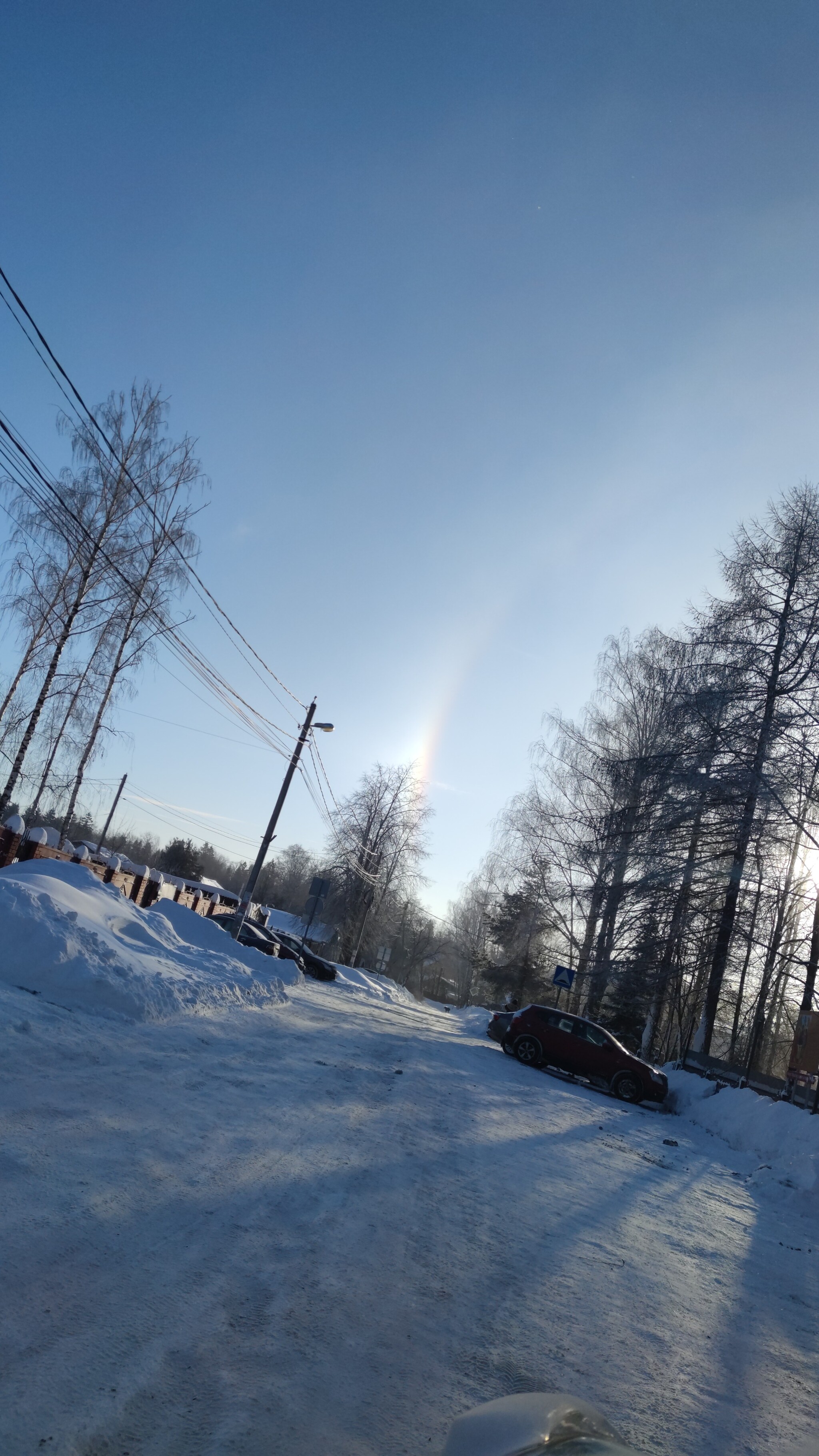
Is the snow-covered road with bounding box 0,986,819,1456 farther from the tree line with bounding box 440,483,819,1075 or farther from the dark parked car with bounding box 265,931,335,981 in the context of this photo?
the dark parked car with bounding box 265,931,335,981

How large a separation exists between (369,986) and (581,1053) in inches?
749

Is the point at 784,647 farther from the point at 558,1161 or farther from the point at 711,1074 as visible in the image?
the point at 558,1161

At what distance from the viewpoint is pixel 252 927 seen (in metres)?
26.5

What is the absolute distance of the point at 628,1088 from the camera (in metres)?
17.5

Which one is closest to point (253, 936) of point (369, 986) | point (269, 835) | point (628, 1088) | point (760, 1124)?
point (269, 835)

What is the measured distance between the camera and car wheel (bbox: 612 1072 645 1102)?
17.5 meters

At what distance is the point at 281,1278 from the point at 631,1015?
113 ft

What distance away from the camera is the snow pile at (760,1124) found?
11.5 meters

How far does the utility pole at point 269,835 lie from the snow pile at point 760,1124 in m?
11.6

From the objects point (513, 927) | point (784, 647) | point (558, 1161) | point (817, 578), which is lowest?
point (558, 1161)

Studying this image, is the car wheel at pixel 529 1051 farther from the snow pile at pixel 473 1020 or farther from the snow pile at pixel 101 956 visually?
the snow pile at pixel 473 1020

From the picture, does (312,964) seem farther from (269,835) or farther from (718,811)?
(718,811)

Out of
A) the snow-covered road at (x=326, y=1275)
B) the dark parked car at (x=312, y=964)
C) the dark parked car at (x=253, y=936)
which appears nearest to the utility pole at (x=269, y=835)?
the dark parked car at (x=253, y=936)

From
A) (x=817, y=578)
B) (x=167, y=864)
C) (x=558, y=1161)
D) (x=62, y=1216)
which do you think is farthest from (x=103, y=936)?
(x=167, y=864)
